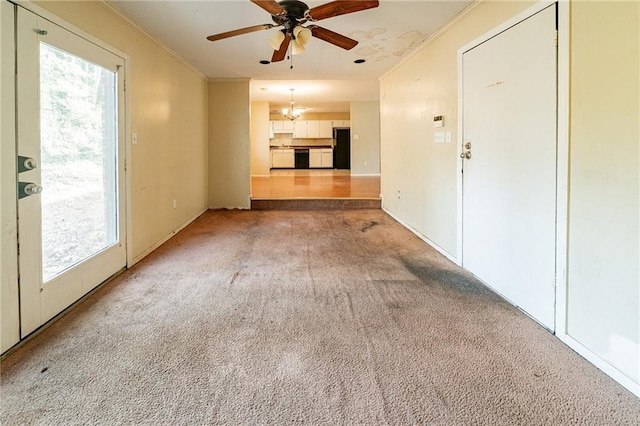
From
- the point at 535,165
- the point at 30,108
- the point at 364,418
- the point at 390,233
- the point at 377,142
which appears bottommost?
the point at 364,418

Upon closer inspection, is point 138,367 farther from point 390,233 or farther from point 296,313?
point 390,233

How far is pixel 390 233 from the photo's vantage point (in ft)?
A: 16.0

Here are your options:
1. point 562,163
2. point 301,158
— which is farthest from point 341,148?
point 562,163

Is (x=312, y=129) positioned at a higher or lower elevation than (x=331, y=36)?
higher

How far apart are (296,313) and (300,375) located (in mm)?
710

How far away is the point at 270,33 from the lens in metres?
3.90

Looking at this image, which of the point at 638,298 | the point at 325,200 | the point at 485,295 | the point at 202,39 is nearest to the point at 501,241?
the point at 485,295

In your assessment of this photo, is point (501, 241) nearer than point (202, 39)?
Yes

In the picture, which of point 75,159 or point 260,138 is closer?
point 75,159

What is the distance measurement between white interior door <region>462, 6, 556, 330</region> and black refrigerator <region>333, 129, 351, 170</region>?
11.4 meters

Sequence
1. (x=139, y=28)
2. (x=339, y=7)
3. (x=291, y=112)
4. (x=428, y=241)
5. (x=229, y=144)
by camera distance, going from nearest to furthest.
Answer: (x=339, y=7) < (x=139, y=28) < (x=428, y=241) < (x=229, y=144) < (x=291, y=112)

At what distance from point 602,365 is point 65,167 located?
3.32 m

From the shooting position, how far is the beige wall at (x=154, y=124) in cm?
306

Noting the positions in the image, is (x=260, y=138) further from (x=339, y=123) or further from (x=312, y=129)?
(x=339, y=123)
